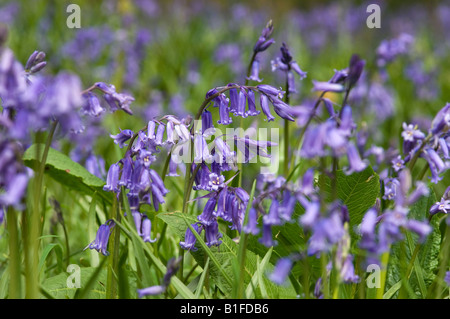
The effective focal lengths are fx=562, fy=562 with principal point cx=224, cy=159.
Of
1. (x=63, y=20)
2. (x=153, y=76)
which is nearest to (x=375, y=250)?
(x=153, y=76)

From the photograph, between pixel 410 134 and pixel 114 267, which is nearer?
pixel 114 267

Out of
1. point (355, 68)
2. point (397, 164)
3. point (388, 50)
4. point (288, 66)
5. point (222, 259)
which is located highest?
point (388, 50)

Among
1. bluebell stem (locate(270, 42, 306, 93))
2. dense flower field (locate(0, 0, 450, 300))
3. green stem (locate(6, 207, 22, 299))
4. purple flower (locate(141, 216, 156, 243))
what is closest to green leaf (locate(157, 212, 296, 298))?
dense flower field (locate(0, 0, 450, 300))

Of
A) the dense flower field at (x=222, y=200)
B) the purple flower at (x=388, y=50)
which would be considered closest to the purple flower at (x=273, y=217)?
the dense flower field at (x=222, y=200)

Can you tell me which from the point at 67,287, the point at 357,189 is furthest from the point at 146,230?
the point at 357,189

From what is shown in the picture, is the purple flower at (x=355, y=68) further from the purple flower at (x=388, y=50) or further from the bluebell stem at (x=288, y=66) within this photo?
the purple flower at (x=388, y=50)

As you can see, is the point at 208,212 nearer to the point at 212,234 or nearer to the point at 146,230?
the point at 212,234

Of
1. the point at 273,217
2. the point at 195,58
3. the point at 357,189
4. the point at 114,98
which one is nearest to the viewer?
the point at 273,217
